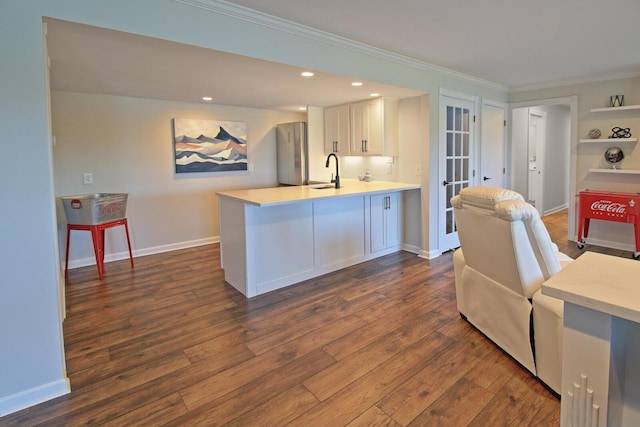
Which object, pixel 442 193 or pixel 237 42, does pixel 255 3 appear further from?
pixel 442 193

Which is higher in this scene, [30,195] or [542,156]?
[542,156]

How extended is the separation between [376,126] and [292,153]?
1.50 meters

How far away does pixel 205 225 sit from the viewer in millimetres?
5363

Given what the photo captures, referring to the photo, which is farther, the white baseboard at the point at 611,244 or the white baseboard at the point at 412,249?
the white baseboard at the point at 611,244

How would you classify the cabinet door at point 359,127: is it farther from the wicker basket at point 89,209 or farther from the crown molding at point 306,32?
the wicker basket at point 89,209

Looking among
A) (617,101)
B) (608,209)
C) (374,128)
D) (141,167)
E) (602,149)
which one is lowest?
(608,209)

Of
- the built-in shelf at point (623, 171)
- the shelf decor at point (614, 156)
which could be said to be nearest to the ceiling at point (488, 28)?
the shelf decor at point (614, 156)

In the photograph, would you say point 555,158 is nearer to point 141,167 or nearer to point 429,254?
point 429,254

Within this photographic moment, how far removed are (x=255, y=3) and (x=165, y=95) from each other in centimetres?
243

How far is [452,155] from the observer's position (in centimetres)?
479

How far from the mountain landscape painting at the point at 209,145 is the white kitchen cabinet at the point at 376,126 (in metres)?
1.75

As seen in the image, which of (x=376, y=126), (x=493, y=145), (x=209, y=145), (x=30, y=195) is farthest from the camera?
(x=493, y=145)

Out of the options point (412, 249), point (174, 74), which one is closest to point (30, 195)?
point (174, 74)

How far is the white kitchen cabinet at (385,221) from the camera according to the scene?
446 centimetres
